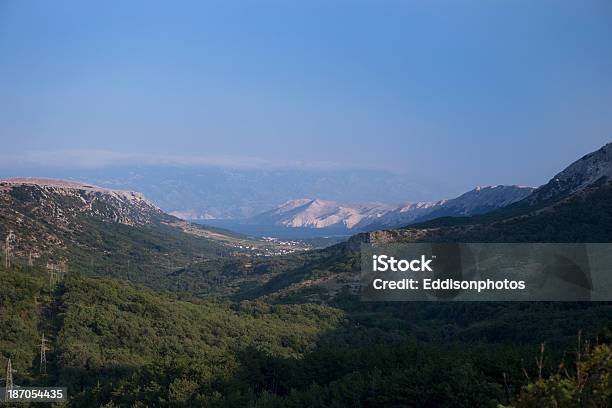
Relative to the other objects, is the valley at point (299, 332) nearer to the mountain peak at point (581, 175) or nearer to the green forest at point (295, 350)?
the green forest at point (295, 350)

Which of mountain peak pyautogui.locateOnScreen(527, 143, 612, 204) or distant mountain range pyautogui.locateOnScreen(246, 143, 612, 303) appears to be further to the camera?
mountain peak pyautogui.locateOnScreen(527, 143, 612, 204)

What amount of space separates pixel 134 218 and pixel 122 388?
153 meters

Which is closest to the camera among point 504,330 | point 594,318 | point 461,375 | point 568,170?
point 461,375

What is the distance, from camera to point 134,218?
563 ft

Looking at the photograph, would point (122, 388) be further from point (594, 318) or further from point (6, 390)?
point (594, 318)

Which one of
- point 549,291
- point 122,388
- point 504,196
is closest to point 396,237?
point 549,291
